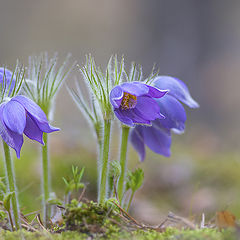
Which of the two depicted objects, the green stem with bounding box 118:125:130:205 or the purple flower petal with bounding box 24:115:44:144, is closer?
the purple flower petal with bounding box 24:115:44:144

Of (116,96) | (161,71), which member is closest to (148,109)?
(116,96)

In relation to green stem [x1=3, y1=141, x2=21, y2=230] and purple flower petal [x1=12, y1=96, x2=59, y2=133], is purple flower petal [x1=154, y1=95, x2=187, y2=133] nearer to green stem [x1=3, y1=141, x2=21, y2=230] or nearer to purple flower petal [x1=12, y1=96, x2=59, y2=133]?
purple flower petal [x1=12, y1=96, x2=59, y2=133]

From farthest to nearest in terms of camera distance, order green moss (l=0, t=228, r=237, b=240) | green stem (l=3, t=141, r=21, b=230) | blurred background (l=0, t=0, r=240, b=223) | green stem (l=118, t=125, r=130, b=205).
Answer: blurred background (l=0, t=0, r=240, b=223), green stem (l=118, t=125, r=130, b=205), green stem (l=3, t=141, r=21, b=230), green moss (l=0, t=228, r=237, b=240)

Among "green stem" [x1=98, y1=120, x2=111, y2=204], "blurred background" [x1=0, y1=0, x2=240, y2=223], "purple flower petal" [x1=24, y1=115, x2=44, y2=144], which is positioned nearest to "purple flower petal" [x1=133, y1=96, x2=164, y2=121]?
"green stem" [x1=98, y1=120, x2=111, y2=204]

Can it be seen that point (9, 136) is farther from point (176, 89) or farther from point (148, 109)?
Answer: point (176, 89)

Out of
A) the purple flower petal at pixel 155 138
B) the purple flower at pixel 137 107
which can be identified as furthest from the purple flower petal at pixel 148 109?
the purple flower petal at pixel 155 138

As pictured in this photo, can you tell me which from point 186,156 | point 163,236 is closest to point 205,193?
point 186,156

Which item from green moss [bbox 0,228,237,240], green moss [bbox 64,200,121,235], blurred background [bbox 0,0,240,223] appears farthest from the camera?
blurred background [bbox 0,0,240,223]

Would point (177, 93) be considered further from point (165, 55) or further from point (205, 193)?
point (165, 55)
